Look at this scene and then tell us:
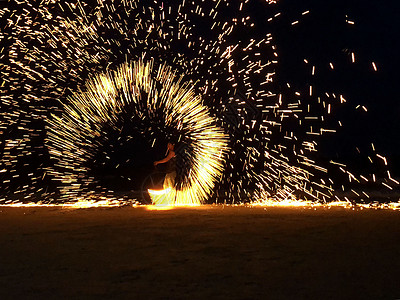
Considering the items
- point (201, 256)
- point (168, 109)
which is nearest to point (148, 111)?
point (168, 109)

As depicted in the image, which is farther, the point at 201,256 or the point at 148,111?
the point at 148,111

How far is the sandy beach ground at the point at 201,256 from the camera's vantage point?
17.7ft

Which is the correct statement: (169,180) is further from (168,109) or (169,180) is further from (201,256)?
(201,256)

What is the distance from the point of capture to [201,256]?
724 cm

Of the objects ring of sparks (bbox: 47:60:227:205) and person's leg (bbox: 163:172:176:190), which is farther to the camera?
ring of sparks (bbox: 47:60:227:205)

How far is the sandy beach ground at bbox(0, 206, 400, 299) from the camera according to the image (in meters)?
5.41

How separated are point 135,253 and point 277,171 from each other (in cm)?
1337

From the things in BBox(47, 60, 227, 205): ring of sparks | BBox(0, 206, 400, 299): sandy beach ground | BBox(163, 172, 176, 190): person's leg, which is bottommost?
BBox(0, 206, 400, 299): sandy beach ground

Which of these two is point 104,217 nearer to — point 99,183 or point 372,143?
point 99,183

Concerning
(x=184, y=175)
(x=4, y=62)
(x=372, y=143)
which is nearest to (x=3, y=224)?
(x=184, y=175)

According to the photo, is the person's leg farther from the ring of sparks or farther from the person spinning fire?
the ring of sparks

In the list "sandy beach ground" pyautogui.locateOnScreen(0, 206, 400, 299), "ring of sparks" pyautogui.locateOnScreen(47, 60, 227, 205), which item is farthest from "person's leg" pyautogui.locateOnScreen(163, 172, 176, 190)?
"sandy beach ground" pyautogui.locateOnScreen(0, 206, 400, 299)

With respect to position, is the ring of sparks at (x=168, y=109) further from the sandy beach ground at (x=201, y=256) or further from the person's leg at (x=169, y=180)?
the sandy beach ground at (x=201, y=256)

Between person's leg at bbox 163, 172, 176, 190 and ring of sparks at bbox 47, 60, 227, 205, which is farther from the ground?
ring of sparks at bbox 47, 60, 227, 205
